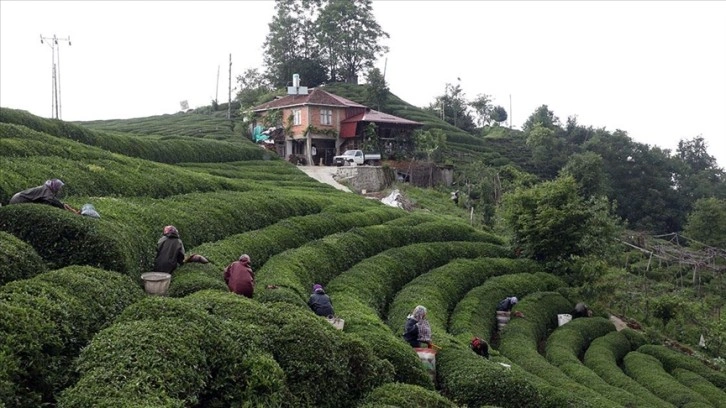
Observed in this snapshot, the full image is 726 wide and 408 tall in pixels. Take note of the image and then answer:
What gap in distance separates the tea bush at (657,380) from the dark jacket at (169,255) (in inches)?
547

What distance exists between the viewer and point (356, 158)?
173ft

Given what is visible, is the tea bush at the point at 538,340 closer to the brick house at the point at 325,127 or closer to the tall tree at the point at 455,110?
the brick house at the point at 325,127

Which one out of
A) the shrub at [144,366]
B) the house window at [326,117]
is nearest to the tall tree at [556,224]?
the house window at [326,117]

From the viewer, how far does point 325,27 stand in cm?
8238

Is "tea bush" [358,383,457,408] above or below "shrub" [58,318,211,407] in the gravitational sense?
below

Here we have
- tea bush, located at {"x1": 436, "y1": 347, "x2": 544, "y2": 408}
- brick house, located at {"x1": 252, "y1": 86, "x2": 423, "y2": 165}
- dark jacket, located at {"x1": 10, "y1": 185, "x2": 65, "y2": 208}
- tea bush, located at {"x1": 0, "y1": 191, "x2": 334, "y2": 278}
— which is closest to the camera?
tea bush, located at {"x1": 0, "y1": 191, "x2": 334, "y2": 278}

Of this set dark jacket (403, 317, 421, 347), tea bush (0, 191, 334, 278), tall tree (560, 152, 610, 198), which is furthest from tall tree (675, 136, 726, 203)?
dark jacket (403, 317, 421, 347)

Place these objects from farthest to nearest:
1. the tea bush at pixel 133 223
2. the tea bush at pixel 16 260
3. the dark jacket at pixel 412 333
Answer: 1. the dark jacket at pixel 412 333
2. the tea bush at pixel 133 223
3. the tea bush at pixel 16 260

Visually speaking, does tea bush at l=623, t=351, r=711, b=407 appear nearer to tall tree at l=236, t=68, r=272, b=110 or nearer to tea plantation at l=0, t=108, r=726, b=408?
tea plantation at l=0, t=108, r=726, b=408

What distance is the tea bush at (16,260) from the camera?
1071cm

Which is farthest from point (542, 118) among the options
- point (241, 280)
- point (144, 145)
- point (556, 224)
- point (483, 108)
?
point (241, 280)

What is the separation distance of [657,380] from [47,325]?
1804 centimetres

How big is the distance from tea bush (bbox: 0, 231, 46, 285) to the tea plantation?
3 centimetres

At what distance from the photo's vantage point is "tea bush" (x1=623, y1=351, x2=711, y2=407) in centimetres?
1911
